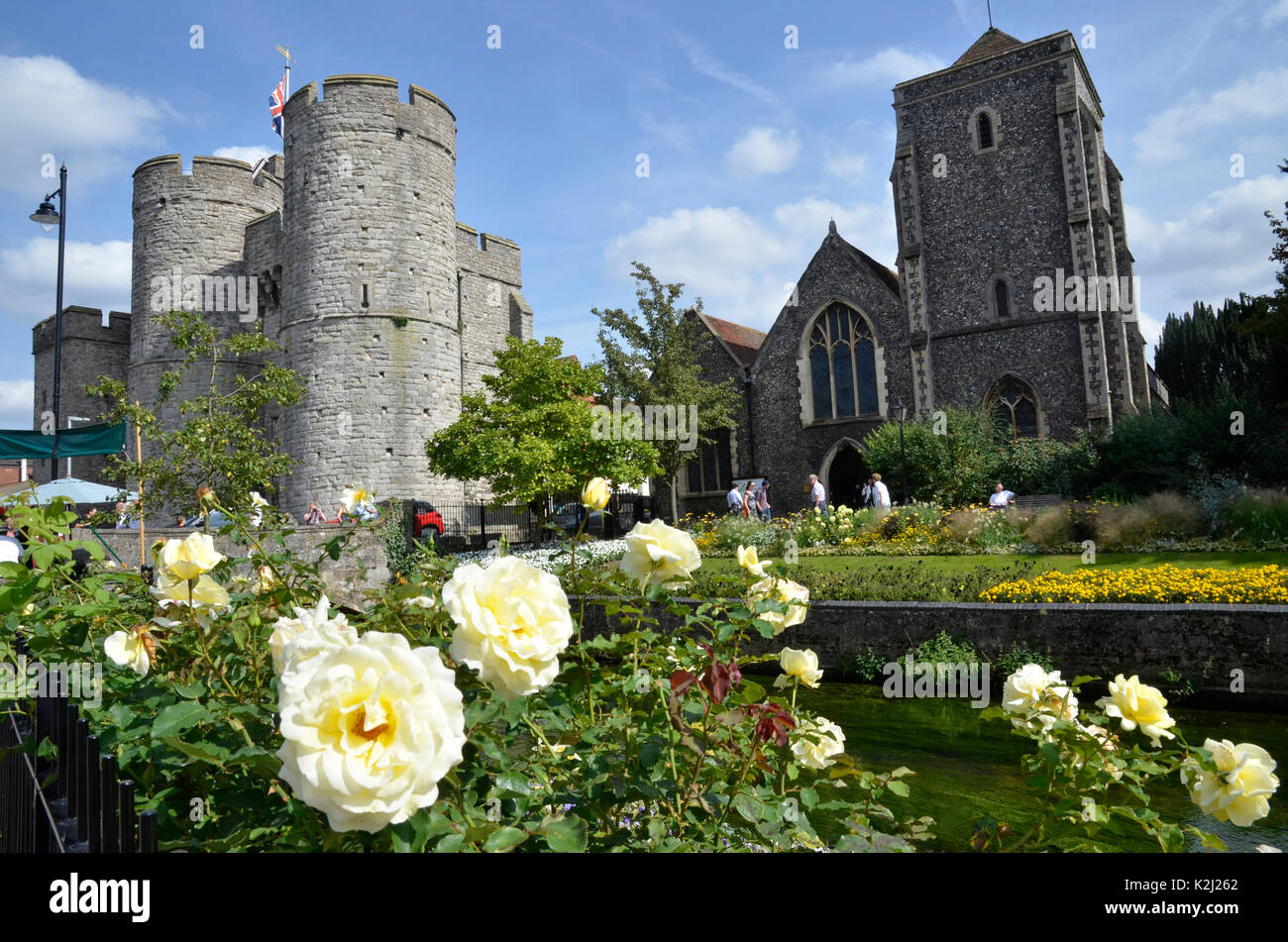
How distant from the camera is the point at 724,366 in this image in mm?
29172

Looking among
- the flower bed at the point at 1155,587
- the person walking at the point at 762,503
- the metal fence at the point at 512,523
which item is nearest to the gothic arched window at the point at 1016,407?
the person walking at the point at 762,503

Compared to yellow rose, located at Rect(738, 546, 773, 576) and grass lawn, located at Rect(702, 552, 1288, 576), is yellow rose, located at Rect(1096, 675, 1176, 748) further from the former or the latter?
grass lawn, located at Rect(702, 552, 1288, 576)

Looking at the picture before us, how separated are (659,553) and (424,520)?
67.2ft

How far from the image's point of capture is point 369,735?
3.39 ft

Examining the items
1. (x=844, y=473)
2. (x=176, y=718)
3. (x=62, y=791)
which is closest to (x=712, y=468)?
(x=844, y=473)

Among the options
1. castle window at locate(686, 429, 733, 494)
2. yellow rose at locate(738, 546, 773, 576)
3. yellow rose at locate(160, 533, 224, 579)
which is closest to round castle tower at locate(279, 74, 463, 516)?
castle window at locate(686, 429, 733, 494)

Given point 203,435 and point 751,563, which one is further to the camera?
point 203,435

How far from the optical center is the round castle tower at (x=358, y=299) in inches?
985

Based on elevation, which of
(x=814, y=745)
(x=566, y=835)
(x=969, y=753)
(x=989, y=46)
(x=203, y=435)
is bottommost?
(x=969, y=753)

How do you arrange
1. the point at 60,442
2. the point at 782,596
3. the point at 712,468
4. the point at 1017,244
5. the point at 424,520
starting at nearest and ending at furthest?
1. the point at 782,596
2. the point at 60,442
3. the point at 424,520
4. the point at 1017,244
5. the point at 712,468

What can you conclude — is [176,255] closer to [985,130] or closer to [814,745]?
[985,130]

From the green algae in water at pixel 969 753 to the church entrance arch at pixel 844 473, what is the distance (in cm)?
1772

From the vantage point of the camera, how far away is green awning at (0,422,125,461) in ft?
31.2
